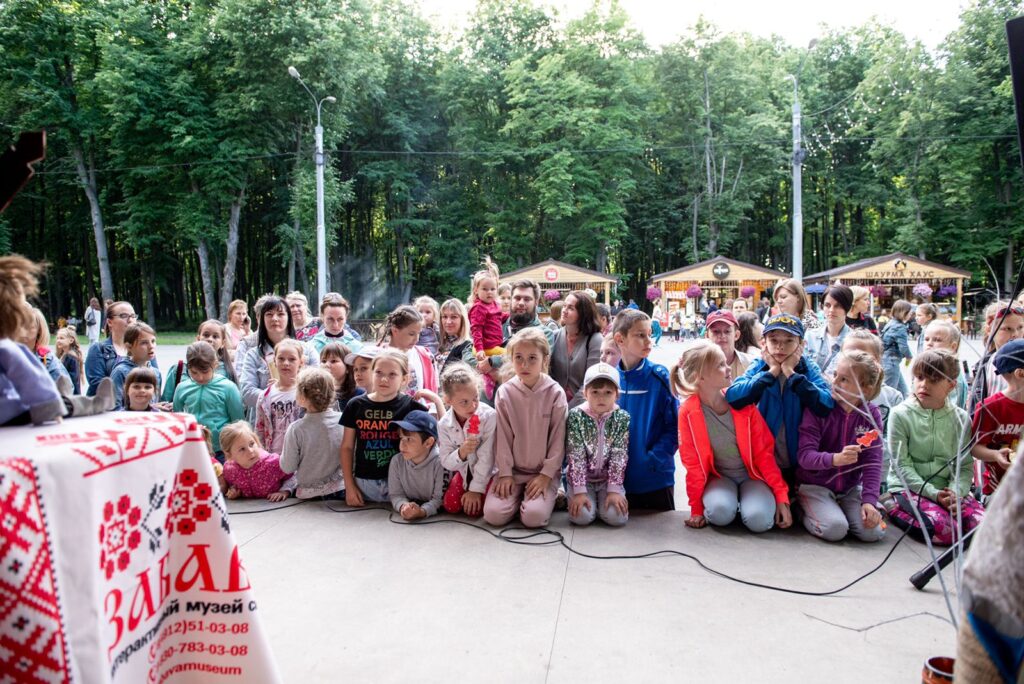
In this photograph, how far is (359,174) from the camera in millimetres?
A: 37656

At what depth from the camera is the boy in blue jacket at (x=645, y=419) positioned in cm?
446

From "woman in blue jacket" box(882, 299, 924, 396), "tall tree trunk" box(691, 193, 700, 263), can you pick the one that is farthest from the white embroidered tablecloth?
"tall tree trunk" box(691, 193, 700, 263)

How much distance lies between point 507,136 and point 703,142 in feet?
41.1

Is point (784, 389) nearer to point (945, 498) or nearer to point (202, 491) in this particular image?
point (945, 498)

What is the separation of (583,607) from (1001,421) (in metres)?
2.80

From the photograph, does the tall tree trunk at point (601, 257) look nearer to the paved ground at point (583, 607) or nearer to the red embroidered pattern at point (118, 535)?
the paved ground at point (583, 607)

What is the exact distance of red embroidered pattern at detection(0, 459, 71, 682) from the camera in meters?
1.33

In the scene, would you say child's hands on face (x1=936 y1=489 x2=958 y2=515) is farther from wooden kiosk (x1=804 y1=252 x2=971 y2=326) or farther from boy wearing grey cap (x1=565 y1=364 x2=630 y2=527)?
wooden kiosk (x1=804 y1=252 x2=971 y2=326)

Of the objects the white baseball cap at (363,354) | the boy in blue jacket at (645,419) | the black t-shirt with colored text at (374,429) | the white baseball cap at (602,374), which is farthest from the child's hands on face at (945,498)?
the white baseball cap at (363,354)

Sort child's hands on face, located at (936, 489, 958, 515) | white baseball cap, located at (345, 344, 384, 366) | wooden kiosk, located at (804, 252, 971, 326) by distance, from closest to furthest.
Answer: child's hands on face, located at (936, 489, 958, 515), white baseball cap, located at (345, 344, 384, 366), wooden kiosk, located at (804, 252, 971, 326)

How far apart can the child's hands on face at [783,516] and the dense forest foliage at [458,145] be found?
28934mm

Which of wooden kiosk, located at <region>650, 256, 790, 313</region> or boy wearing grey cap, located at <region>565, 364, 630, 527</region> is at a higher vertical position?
wooden kiosk, located at <region>650, 256, 790, 313</region>

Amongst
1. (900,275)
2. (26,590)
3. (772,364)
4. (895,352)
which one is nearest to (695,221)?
(900,275)

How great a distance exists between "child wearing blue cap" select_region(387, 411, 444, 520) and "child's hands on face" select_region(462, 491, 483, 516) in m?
0.21
